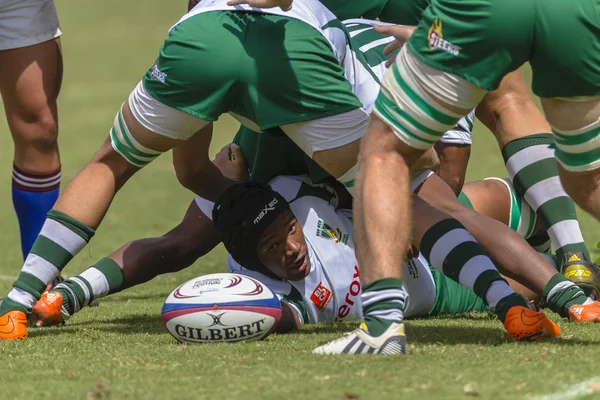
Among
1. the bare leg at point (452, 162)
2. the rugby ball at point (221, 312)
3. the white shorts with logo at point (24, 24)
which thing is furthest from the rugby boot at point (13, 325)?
the bare leg at point (452, 162)

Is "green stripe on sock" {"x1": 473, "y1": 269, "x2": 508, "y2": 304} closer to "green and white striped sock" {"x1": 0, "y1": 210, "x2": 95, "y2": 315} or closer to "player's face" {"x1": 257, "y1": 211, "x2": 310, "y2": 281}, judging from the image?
"player's face" {"x1": 257, "y1": 211, "x2": 310, "y2": 281}

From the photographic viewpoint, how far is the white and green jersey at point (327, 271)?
4.72 m

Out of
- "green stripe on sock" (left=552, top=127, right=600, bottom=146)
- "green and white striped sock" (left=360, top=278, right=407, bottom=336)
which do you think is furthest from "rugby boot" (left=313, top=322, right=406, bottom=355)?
"green stripe on sock" (left=552, top=127, right=600, bottom=146)

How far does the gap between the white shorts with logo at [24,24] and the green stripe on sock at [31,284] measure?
150 centimetres

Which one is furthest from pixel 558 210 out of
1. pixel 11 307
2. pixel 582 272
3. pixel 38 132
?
pixel 38 132

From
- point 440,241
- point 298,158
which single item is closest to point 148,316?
point 298,158

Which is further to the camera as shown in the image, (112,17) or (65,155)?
(112,17)

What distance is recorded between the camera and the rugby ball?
406 cm

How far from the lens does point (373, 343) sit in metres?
3.33

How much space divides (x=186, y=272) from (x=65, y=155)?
16.2ft

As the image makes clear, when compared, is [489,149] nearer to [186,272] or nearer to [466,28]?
[186,272]

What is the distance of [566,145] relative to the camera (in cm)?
361

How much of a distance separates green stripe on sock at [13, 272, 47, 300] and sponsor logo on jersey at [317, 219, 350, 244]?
1336 mm

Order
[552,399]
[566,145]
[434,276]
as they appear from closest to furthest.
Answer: [552,399]
[566,145]
[434,276]
